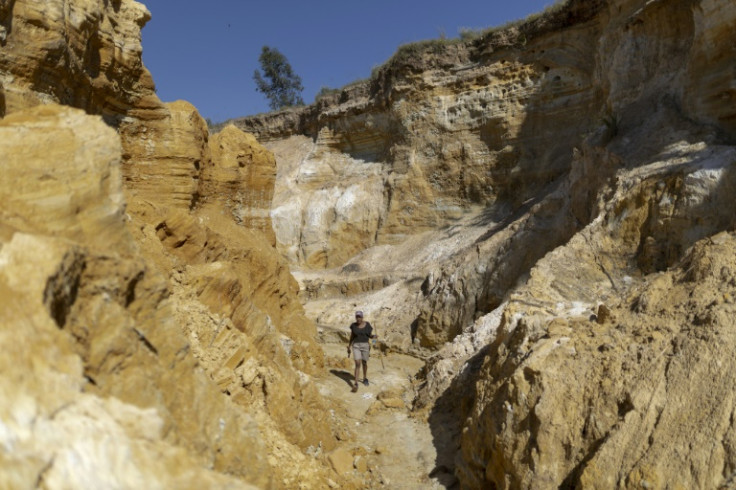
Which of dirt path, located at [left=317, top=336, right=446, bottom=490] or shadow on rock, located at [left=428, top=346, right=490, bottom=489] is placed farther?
shadow on rock, located at [left=428, top=346, right=490, bottom=489]

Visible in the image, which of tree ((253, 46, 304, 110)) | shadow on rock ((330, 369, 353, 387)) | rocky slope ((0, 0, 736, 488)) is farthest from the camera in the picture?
tree ((253, 46, 304, 110))

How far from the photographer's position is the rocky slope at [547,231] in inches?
181

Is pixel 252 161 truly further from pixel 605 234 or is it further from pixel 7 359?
pixel 7 359

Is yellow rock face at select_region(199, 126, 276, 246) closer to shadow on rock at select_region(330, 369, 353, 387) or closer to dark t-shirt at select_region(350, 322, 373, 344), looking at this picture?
dark t-shirt at select_region(350, 322, 373, 344)

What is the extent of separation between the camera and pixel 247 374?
524 centimetres

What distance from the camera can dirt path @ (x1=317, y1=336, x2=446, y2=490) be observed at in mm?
6109

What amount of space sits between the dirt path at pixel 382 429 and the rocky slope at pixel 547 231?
291 millimetres

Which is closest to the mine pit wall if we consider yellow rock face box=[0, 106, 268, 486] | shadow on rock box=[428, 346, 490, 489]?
shadow on rock box=[428, 346, 490, 489]

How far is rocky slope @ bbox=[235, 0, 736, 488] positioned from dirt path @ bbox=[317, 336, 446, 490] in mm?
291

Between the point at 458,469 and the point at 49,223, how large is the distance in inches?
191

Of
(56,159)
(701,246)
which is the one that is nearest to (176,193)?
(56,159)

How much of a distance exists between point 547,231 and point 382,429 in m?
5.93

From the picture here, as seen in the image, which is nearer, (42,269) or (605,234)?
(42,269)

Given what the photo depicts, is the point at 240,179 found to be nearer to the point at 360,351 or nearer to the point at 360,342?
the point at 360,342
